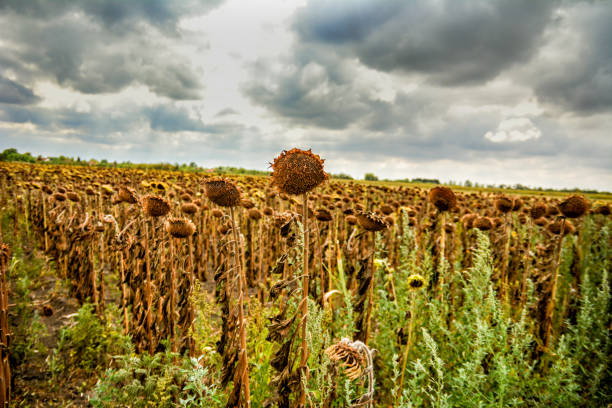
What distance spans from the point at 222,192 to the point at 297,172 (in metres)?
0.66

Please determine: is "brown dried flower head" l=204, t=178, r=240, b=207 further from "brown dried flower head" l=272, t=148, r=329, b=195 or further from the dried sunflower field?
"brown dried flower head" l=272, t=148, r=329, b=195

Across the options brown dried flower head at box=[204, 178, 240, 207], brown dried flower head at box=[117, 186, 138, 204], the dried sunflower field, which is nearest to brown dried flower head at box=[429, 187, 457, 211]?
the dried sunflower field

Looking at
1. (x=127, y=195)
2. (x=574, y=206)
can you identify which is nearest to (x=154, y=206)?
(x=127, y=195)

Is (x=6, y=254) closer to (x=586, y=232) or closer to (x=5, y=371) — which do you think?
(x=5, y=371)

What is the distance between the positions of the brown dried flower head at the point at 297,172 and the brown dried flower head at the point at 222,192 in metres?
0.41

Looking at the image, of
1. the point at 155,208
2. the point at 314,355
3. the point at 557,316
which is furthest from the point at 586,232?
the point at 155,208

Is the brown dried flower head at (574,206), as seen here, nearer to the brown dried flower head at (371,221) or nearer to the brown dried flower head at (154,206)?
the brown dried flower head at (371,221)

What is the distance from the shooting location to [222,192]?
2.14 m

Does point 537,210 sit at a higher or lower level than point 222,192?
lower

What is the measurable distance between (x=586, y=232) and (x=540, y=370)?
6.28 metres

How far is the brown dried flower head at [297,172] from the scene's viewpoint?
5.94 feet

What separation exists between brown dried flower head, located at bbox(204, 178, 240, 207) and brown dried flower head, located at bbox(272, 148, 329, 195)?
413mm

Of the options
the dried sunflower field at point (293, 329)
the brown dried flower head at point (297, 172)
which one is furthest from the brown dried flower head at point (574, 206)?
the brown dried flower head at point (297, 172)

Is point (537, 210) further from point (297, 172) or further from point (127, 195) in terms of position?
point (127, 195)
